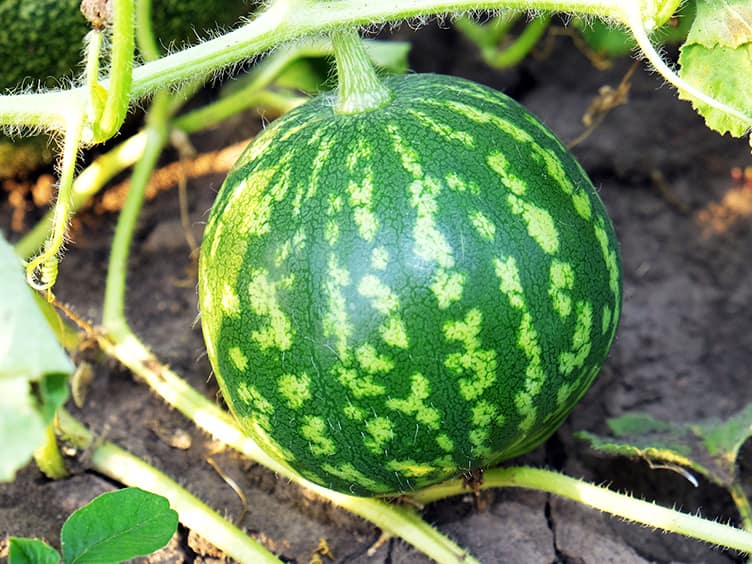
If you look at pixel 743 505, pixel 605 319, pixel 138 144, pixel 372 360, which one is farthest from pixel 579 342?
pixel 138 144

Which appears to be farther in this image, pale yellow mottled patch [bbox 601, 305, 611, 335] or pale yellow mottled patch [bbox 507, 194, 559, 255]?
pale yellow mottled patch [bbox 601, 305, 611, 335]

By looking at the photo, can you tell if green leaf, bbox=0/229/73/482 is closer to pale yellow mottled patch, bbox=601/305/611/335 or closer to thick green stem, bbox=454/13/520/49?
pale yellow mottled patch, bbox=601/305/611/335

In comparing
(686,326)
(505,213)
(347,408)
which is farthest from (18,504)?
(686,326)

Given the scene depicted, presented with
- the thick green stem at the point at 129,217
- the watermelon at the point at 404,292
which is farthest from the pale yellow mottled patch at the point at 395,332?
the thick green stem at the point at 129,217

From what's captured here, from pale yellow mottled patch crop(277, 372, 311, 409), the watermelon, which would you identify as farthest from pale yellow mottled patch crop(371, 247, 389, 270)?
pale yellow mottled patch crop(277, 372, 311, 409)

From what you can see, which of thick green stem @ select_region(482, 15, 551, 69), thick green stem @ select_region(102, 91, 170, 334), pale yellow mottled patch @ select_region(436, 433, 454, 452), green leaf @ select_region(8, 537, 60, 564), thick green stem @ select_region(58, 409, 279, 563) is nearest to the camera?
green leaf @ select_region(8, 537, 60, 564)

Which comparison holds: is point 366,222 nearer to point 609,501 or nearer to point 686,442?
point 609,501
